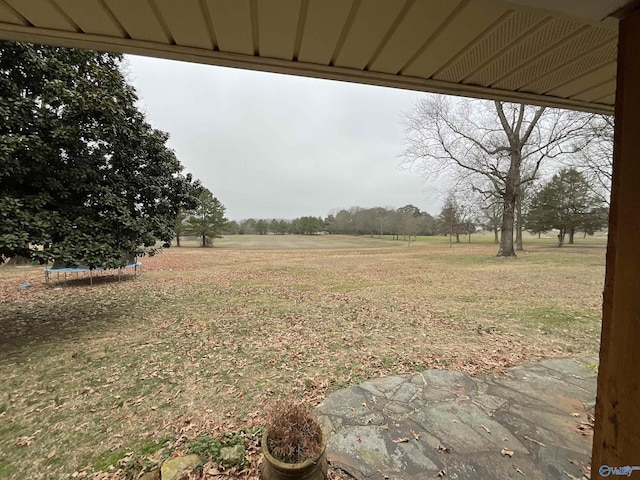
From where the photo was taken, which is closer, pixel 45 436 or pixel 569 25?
pixel 569 25

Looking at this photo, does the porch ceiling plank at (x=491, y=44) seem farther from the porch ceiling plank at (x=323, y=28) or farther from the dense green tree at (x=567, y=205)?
the dense green tree at (x=567, y=205)

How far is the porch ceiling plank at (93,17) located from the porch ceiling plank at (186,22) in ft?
0.83

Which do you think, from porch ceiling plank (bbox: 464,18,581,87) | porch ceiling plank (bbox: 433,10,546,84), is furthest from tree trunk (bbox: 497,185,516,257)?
porch ceiling plank (bbox: 433,10,546,84)

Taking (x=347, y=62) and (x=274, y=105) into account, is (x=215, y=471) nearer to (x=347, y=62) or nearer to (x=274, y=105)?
(x=347, y=62)

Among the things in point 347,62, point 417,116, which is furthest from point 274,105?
point 347,62

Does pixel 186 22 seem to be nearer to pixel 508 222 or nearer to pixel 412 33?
pixel 412 33

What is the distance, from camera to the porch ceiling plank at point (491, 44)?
128cm

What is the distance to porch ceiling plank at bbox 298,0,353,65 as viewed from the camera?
1221mm

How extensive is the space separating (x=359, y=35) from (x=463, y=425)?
2.83 m

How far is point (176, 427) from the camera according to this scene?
2.36 metres

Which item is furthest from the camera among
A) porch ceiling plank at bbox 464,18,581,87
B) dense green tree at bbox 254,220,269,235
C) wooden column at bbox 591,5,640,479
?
dense green tree at bbox 254,220,269,235

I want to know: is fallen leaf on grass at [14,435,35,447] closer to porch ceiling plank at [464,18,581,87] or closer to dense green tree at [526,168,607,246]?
porch ceiling plank at [464,18,581,87]

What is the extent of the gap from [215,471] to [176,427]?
28.4 inches

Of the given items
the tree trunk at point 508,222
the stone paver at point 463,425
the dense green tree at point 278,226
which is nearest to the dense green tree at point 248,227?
the dense green tree at point 278,226
